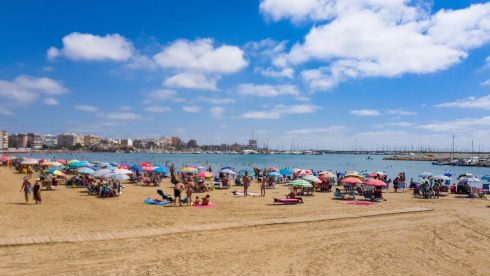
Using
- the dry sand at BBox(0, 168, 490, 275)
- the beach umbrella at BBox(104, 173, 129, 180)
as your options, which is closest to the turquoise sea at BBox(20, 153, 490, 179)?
the beach umbrella at BBox(104, 173, 129, 180)

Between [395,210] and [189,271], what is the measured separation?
38.0 feet

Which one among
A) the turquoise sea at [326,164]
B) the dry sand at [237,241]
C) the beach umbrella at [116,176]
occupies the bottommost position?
the turquoise sea at [326,164]

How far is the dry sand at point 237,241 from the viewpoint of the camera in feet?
28.1

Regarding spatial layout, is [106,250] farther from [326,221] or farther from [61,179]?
[61,179]

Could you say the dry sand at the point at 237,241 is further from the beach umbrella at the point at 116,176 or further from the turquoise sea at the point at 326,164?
the turquoise sea at the point at 326,164

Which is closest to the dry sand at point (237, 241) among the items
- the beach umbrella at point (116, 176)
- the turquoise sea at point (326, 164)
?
the beach umbrella at point (116, 176)

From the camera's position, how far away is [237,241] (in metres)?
10.9

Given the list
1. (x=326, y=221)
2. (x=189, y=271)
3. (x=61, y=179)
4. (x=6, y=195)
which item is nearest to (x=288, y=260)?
(x=189, y=271)

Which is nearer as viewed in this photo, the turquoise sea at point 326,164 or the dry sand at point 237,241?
the dry sand at point 237,241

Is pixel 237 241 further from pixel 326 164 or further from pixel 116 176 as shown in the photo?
pixel 326 164

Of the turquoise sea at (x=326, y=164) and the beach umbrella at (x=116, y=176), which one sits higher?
the beach umbrella at (x=116, y=176)

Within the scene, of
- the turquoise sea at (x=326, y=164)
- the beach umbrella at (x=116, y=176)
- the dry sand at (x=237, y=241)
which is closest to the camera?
the dry sand at (x=237, y=241)

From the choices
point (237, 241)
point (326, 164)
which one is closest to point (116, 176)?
point (237, 241)

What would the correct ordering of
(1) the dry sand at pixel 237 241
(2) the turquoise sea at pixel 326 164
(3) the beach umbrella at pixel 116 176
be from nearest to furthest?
1. (1) the dry sand at pixel 237 241
2. (3) the beach umbrella at pixel 116 176
3. (2) the turquoise sea at pixel 326 164
